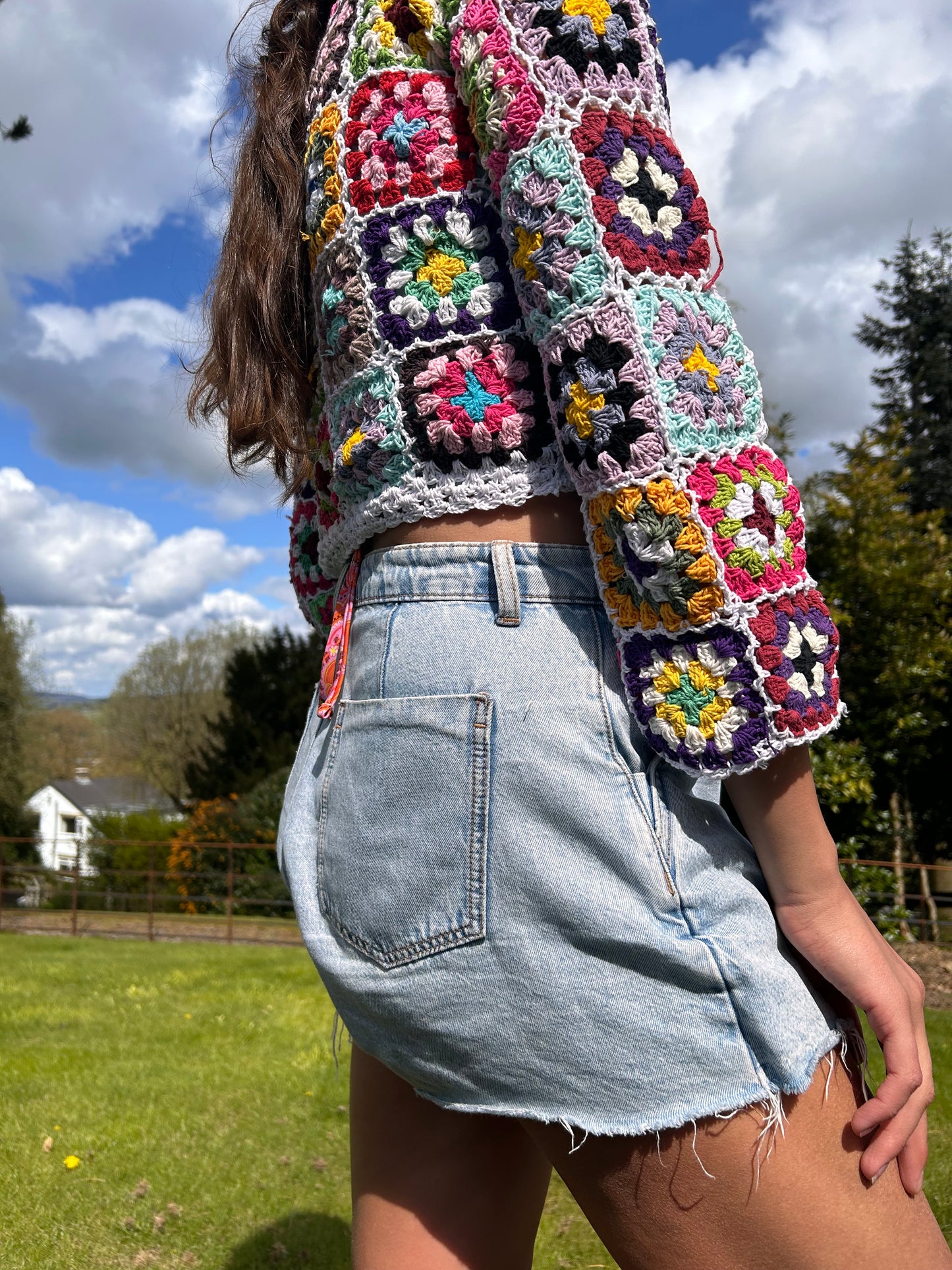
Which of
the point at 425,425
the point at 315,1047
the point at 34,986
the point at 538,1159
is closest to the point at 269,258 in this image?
the point at 425,425

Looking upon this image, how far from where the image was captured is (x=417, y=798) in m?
1.03

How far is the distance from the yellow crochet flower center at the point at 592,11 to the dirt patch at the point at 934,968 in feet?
21.5

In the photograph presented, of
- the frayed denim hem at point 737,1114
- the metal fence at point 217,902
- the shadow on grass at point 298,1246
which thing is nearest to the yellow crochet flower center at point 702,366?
the frayed denim hem at point 737,1114

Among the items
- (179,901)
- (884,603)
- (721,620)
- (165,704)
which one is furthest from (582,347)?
(165,704)

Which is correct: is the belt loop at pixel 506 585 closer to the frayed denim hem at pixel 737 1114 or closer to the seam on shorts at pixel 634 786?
the seam on shorts at pixel 634 786

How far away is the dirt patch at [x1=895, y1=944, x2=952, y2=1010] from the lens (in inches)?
270

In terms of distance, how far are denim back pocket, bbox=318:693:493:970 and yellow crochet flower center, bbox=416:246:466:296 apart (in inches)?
18.6

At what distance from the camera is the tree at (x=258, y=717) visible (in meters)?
17.5

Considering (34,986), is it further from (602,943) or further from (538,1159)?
(602,943)

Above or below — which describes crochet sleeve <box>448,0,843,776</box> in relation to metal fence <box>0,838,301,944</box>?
above

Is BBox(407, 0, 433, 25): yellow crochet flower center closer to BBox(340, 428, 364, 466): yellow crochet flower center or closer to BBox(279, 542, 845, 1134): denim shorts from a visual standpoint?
BBox(340, 428, 364, 466): yellow crochet flower center

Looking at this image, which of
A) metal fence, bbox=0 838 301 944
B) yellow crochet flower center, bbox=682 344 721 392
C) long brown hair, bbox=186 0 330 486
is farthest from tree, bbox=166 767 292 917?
yellow crochet flower center, bbox=682 344 721 392

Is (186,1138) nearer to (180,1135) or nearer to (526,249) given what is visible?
(180,1135)

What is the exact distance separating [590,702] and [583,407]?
12.0 inches
